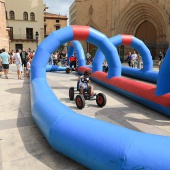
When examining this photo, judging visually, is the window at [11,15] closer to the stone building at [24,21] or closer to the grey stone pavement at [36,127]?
the stone building at [24,21]

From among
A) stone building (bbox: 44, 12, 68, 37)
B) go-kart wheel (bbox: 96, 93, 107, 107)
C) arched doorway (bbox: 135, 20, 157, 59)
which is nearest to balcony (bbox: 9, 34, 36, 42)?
stone building (bbox: 44, 12, 68, 37)

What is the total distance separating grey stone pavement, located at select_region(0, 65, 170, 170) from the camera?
3438 mm

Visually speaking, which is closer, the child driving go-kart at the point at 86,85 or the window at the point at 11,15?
the child driving go-kart at the point at 86,85

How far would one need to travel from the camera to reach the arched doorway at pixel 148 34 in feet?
84.5

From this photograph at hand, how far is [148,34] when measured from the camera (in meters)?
27.2

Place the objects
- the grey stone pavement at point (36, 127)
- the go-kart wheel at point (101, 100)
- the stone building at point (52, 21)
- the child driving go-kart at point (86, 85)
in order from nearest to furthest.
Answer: the grey stone pavement at point (36, 127) → the go-kart wheel at point (101, 100) → the child driving go-kart at point (86, 85) → the stone building at point (52, 21)

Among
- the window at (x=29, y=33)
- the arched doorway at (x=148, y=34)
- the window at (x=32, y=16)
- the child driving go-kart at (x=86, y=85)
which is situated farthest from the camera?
the window at (x=29, y=33)

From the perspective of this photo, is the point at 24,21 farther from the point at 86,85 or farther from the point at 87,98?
the point at 87,98

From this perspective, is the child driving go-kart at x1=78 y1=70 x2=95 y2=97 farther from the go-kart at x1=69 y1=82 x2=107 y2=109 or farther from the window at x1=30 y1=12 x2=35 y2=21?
the window at x1=30 y1=12 x2=35 y2=21

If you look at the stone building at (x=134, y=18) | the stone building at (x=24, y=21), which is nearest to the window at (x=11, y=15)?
the stone building at (x=24, y=21)

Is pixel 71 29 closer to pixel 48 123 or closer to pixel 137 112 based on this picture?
pixel 137 112

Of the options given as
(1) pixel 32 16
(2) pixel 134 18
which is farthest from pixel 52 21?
(2) pixel 134 18

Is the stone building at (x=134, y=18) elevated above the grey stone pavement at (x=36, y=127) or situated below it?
above

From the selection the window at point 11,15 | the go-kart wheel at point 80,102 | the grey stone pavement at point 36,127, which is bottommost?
the grey stone pavement at point 36,127
